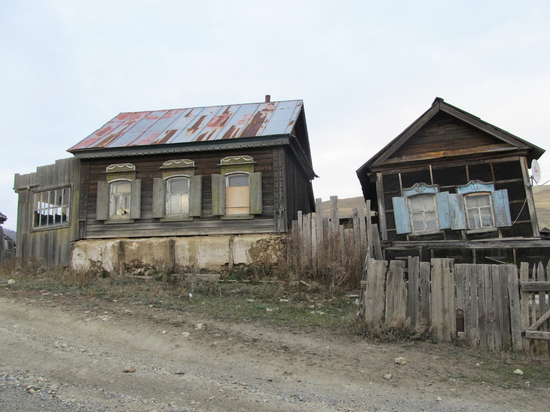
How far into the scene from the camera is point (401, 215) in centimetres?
1194

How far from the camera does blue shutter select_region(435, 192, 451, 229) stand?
37.8 feet

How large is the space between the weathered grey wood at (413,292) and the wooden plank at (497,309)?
1073mm

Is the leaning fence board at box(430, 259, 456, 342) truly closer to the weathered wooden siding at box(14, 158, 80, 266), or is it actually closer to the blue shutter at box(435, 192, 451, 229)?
the blue shutter at box(435, 192, 451, 229)

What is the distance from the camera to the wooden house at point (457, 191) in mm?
11109

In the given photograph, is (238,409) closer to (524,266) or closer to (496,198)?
(524,266)

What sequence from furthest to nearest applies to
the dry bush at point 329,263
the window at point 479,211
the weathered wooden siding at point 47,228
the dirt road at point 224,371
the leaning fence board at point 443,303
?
the weathered wooden siding at point 47,228
the window at point 479,211
the dry bush at point 329,263
the leaning fence board at point 443,303
the dirt road at point 224,371

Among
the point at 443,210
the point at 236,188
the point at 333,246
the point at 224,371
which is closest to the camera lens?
the point at 224,371

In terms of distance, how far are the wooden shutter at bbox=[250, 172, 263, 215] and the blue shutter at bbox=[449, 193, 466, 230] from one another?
5740mm

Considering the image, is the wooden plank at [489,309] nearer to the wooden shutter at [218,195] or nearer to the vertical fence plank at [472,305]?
the vertical fence plank at [472,305]

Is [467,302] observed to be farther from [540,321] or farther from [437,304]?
[540,321]

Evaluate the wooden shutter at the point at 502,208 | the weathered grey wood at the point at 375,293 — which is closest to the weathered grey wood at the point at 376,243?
the wooden shutter at the point at 502,208

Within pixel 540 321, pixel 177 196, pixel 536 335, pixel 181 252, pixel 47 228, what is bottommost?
pixel 536 335

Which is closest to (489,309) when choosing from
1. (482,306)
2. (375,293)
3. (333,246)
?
(482,306)

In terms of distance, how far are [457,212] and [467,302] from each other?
239 inches
